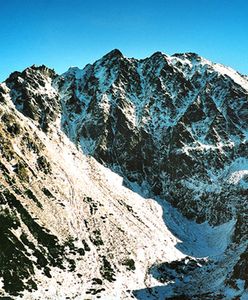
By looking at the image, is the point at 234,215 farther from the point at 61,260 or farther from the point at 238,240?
the point at 61,260

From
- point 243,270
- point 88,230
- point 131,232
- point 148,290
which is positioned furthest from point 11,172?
point 243,270

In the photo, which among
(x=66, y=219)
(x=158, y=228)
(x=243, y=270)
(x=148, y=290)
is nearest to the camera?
(x=243, y=270)

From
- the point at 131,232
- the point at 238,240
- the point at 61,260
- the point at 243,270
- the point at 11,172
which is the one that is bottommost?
the point at 61,260

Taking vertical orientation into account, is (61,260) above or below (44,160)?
below

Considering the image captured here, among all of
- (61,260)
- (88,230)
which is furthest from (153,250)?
(61,260)

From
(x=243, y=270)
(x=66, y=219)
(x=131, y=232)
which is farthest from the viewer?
(x=131, y=232)

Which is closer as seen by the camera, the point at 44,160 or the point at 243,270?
the point at 243,270

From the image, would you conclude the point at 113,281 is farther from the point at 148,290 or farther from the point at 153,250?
the point at 153,250

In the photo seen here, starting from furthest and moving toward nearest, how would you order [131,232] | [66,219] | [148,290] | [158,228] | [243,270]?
[158,228], [131,232], [66,219], [148,290], [243,270]

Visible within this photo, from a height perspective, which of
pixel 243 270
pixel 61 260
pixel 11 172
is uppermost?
pixel 243 270
